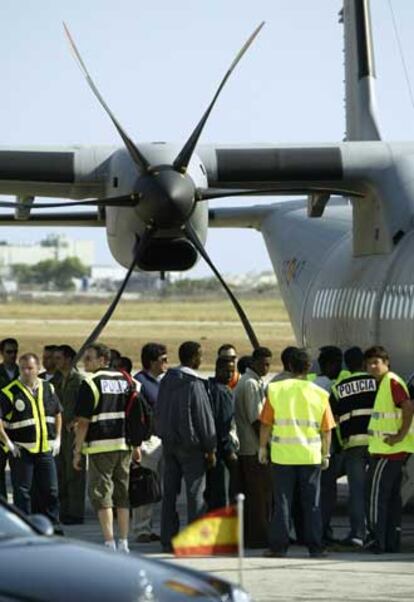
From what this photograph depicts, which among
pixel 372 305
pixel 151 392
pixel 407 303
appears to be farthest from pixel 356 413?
pixel 372 305

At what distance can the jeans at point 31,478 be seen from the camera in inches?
543

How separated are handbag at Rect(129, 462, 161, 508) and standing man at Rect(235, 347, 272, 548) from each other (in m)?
0.75

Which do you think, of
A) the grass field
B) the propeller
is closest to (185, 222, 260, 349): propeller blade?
the propeller

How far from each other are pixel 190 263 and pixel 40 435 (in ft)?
14.6

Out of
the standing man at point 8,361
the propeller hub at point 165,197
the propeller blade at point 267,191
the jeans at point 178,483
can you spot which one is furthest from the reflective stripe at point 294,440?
the propeller blade at point 267,191

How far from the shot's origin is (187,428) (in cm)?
1319

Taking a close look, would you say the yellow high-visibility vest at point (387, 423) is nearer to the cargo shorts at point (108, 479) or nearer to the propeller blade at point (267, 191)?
the cargo shorts at point (108, 479)

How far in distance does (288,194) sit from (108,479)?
6.06 meters

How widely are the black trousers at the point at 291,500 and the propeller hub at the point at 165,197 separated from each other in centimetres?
405

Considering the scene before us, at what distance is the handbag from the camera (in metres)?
13.4

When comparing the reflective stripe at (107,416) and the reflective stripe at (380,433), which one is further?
the reflective stripe at (380,433)

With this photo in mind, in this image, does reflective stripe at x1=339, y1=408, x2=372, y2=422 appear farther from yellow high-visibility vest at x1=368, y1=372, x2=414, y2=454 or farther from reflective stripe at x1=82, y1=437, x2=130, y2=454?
reflective stripe at x1=82, y1=437, x2=130, y2=454

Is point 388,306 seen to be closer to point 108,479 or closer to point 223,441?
point 223,441

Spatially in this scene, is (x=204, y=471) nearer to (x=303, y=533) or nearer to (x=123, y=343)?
(x=303, y=533)
